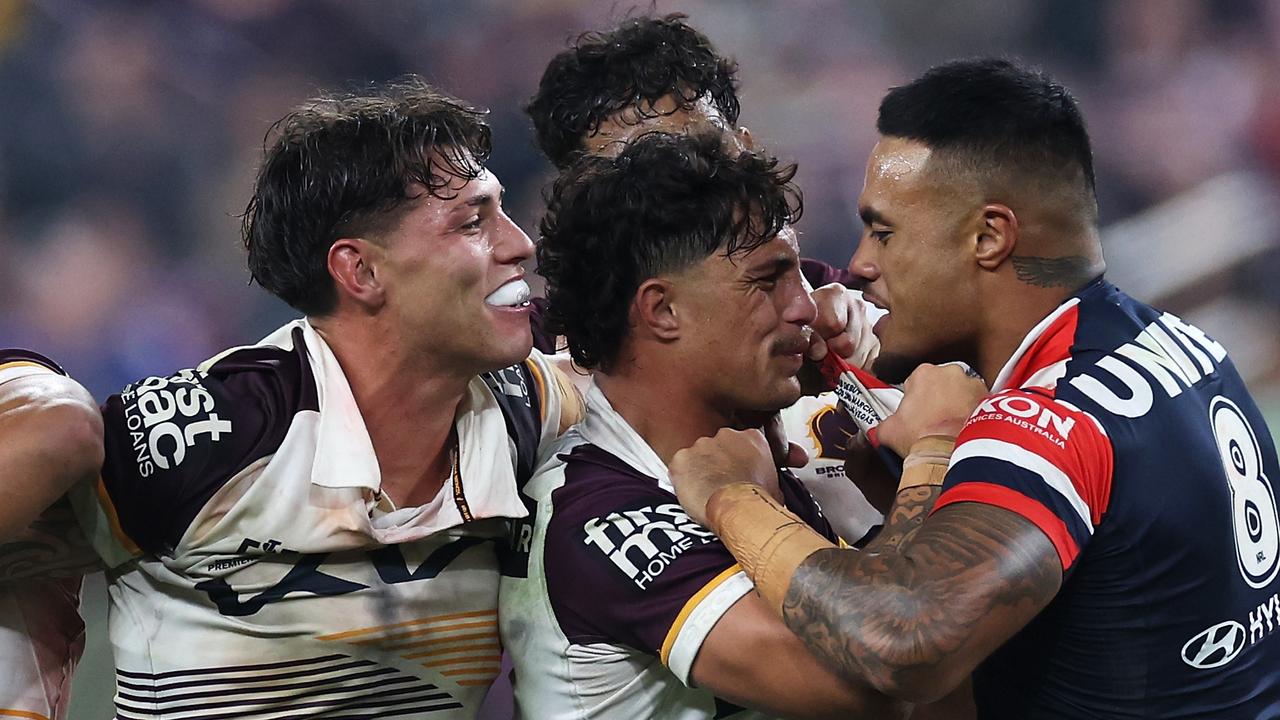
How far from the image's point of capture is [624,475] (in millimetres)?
2348

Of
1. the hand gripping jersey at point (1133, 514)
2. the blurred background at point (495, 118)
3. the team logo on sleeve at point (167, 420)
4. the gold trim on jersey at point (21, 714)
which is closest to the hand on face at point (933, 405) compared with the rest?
the hand gripping jersey at point (1133, 514)

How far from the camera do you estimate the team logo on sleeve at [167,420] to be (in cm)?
236

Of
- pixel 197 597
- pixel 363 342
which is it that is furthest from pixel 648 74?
pixel 197 597

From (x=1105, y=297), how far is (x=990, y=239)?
8.3 inches

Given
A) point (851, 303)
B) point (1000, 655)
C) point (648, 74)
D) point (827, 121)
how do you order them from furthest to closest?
point (827, 121) < point (648, 74) < point (851, 303) < point (1000, 655)

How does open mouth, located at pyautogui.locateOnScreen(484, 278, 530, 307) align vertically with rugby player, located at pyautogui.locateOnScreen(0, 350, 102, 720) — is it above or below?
above

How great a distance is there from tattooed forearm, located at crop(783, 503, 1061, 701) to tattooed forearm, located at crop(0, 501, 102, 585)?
1461mm

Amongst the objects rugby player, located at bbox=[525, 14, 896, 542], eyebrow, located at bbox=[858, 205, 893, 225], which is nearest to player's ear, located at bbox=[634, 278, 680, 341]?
eyebrow, located at bbox=[858, 205, 893, 225]

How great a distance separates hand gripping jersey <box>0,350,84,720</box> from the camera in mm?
2656

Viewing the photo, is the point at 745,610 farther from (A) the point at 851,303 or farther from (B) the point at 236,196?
(B) the point at 236,196

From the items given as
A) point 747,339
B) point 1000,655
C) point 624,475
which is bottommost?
point 1000,655

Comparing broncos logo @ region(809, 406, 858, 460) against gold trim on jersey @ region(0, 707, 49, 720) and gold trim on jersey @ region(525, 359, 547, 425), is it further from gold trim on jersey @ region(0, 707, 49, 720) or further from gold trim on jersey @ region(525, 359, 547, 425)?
gold trim on jersey @ region(0, 707, 49, 720)

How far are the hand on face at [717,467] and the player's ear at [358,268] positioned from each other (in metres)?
0.73

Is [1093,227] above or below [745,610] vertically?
above
